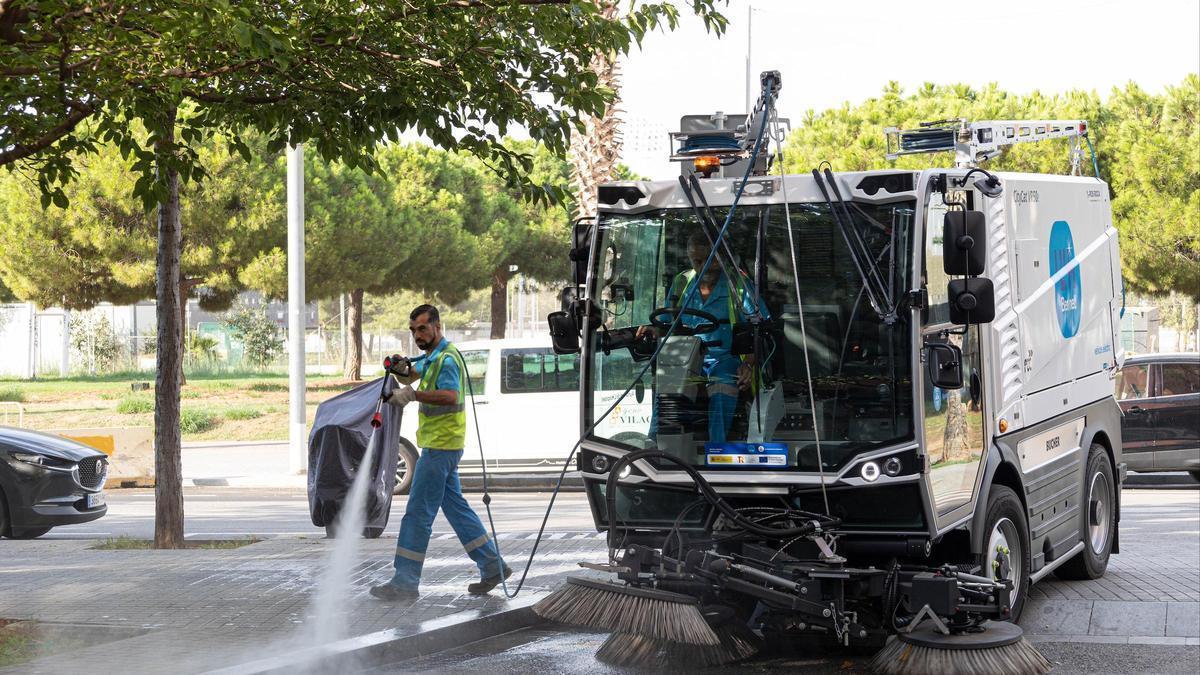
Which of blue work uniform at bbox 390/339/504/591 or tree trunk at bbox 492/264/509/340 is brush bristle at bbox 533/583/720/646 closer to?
blue work uniform at bbox 390/339/504/591

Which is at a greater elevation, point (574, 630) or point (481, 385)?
point (481, 385)

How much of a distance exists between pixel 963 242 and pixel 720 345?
1372 mm

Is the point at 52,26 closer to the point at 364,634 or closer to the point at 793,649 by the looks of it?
the point at 364,634

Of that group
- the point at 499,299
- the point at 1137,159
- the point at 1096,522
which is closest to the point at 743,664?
the point at 1096,522

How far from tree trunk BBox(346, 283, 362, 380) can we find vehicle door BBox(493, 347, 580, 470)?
73.0ft

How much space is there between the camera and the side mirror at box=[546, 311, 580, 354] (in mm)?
7742

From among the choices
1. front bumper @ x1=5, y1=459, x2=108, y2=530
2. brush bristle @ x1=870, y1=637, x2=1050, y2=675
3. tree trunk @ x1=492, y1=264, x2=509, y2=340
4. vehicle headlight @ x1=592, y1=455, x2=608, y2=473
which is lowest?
brush bristle @ x1=870, y1=637, x2=1050, y2=675

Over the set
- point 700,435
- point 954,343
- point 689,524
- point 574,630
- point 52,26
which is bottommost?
point 574,630

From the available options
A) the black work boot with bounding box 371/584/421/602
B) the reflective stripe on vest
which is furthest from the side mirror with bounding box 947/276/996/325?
the black work boot with bounding box 371/584/421/602

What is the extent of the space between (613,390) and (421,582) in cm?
262

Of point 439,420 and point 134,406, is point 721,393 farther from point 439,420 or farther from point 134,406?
point 134,406

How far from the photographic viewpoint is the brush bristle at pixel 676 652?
23.6 ft

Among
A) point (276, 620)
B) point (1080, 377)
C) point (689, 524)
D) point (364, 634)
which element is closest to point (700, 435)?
point (689, 524)

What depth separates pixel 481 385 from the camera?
17594 millimetres
